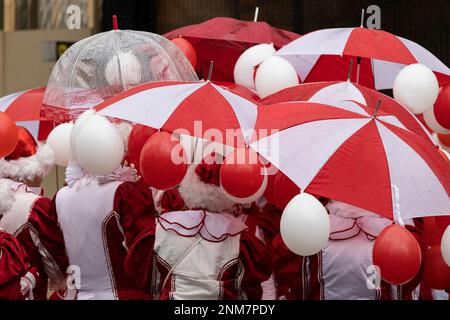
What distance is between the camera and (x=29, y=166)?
6258 mm

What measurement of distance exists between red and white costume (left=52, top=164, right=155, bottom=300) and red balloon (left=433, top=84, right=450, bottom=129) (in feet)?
6.53

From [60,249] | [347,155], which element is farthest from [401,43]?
[60,249]

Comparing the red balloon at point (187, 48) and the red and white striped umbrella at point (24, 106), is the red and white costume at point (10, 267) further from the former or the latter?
the red balloon at point (187, 48)

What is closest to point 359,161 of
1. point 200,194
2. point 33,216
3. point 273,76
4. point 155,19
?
point 200,194

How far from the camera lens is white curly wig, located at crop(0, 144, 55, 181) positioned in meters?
6.21

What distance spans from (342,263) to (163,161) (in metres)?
1.06

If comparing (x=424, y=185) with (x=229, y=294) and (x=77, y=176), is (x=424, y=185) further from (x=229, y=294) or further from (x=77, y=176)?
(x=77, y=176)

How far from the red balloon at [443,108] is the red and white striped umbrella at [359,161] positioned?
1.39 m

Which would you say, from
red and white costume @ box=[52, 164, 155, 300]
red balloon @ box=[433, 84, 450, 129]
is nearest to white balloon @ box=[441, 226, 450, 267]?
red balloon @ box=[433, 84, 450, 129]

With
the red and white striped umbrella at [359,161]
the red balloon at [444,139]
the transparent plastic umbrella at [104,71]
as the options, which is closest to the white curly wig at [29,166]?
the transparent plastic umbrella at [104,71]

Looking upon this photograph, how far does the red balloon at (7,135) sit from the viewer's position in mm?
5598

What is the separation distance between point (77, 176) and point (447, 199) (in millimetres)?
2125

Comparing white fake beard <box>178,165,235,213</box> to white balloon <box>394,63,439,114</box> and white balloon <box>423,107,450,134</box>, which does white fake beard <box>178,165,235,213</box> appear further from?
white balloon <box>423,107,450,134</box>

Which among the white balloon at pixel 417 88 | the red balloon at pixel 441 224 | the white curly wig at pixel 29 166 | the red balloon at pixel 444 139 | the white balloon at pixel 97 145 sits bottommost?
the red balloon at pixel 441 224
